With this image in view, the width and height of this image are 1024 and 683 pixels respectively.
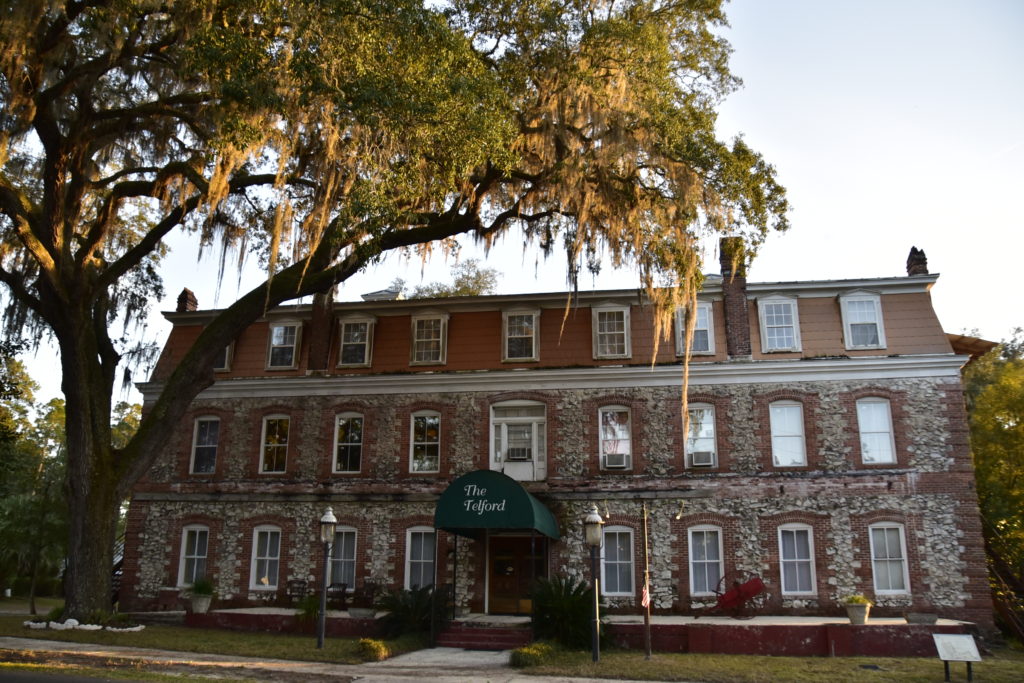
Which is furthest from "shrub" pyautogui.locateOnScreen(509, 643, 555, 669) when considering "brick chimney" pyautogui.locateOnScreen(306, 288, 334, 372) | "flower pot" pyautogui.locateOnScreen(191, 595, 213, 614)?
"brick chimney" pyautogui.locateOnScreen(306, 288, 334, 372)

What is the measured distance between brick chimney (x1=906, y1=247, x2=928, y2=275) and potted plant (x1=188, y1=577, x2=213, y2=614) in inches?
761

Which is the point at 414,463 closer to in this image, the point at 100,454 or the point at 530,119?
the point at 100,454

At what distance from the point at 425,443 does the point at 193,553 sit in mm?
6822

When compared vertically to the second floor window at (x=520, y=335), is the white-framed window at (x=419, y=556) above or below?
below

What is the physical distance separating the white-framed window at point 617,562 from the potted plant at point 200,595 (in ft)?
31.4

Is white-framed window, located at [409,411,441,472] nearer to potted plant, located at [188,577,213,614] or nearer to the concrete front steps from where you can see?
the concrete front steps

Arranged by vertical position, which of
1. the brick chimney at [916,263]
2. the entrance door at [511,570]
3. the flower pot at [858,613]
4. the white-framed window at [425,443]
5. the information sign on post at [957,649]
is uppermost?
the brick chimney at [916,263]

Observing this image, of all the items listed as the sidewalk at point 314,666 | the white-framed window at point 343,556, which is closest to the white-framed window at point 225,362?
the white-framed window at point 343,556

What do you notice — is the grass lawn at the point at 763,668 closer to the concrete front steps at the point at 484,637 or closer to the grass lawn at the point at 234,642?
the concrete front steps at the point at 484,637

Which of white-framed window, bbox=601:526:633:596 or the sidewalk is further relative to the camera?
white-framed window, bbox=601:526:633:596

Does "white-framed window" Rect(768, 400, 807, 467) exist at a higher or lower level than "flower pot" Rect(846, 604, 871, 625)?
higher

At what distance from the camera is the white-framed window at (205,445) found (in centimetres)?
2206

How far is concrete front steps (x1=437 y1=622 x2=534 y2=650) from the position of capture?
54.3 ft

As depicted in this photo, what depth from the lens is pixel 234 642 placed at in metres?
15.8
